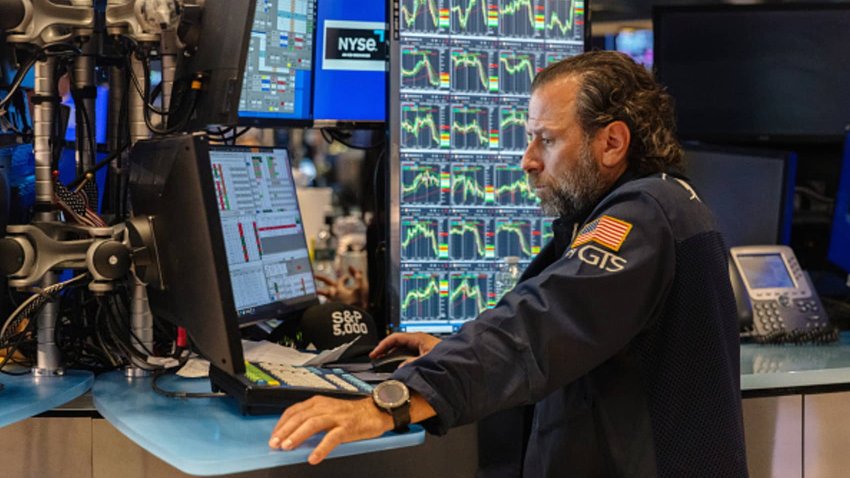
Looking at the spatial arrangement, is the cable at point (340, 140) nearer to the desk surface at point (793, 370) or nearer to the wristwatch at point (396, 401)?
the desk surface at point (793, 370)

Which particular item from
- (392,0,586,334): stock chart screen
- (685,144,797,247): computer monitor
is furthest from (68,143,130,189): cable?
(685,144,797,247): computer monitor

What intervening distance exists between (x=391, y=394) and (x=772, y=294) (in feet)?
5.19

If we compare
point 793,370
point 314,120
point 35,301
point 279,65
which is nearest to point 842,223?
point 793,370

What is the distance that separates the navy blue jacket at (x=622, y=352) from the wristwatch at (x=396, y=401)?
0.07 ft

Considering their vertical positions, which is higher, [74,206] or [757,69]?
[757,69]

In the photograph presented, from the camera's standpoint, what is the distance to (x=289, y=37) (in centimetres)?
260

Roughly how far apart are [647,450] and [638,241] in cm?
36

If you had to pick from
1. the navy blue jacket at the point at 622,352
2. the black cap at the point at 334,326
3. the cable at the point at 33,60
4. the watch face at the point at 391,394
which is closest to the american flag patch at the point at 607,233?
the navy blue jacket at the point at 622,352

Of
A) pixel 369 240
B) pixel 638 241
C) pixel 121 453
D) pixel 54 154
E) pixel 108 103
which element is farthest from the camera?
pixel 369 240

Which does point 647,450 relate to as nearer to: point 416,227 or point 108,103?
point 416,227

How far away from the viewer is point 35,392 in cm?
194

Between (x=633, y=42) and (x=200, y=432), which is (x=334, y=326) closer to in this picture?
(x=200, y=432)

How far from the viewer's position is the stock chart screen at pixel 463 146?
107 inches

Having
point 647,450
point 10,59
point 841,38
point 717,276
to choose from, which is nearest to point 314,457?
point 647,450
